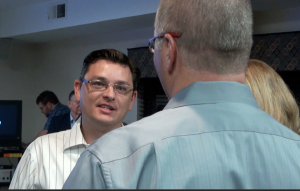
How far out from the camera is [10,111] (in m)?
4.97

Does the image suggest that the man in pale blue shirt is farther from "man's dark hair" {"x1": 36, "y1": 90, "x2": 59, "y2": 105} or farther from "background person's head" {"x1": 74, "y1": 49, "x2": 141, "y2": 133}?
"man's dark hair" {"x1": 36, "y1": 90, "x2": 59, "y2": 105}

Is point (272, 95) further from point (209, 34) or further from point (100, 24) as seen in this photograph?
point (100, 24)

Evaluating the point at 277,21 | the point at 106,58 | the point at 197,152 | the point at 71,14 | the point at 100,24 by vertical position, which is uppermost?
the point at 71,14

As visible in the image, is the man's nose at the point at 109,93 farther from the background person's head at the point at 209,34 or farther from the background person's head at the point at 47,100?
the background person's head at the point at 47,100

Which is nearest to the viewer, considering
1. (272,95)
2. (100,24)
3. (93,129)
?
(272,95)

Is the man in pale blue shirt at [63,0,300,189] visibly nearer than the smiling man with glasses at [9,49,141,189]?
Yes

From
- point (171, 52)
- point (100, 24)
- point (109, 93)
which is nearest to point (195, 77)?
point (171, 52)

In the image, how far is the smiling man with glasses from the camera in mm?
1315

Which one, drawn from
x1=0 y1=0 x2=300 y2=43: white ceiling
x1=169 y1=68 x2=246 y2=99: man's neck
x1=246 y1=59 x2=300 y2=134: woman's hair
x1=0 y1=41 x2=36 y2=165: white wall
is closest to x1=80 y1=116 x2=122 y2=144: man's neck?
x1=246 y1=59 x2=300 y2=134: woman's hair

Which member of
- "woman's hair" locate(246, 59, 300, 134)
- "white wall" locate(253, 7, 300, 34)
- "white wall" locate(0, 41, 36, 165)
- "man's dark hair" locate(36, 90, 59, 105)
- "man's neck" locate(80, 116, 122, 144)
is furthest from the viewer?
"white wall" locate(0, 41, 36, 165)

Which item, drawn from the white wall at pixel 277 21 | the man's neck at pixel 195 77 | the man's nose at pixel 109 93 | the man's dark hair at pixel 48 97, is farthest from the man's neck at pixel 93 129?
the man's dark hair at pixel 48 97

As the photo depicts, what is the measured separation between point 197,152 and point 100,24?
418 centimetres

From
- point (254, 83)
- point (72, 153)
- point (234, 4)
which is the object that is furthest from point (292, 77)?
point (234, 4)

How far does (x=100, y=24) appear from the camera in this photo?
183 inches
